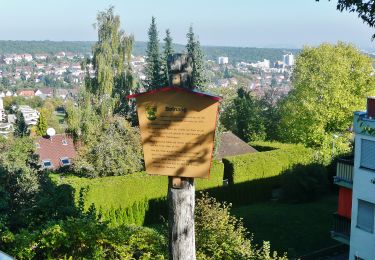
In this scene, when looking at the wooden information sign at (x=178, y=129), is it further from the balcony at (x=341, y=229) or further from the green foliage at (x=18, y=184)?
the balcony at (x=341, y=229)

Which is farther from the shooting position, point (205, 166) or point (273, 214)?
point (273, 214)

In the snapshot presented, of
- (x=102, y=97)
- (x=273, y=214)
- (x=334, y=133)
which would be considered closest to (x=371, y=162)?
(x=273, y=214)

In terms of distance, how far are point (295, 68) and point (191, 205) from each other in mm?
32009

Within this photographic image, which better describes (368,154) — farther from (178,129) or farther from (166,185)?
(178,129)

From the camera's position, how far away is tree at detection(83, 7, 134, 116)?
36094 millimetres

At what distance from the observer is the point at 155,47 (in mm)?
45062

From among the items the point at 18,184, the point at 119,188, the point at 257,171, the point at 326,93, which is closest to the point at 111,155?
the point at 119,188

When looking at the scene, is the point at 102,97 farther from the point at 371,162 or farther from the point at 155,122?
the point at 155,122

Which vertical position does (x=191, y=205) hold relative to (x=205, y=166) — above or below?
below

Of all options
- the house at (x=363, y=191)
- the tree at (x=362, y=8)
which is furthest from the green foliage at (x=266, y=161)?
the tree at (x=362, y=8)

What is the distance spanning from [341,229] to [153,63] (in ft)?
79.9

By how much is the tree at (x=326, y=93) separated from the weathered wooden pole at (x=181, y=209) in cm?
2728

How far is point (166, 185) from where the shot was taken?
24.5 metres

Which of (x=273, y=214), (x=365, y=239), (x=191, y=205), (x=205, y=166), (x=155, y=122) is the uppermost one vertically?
(x=155, y=122)
